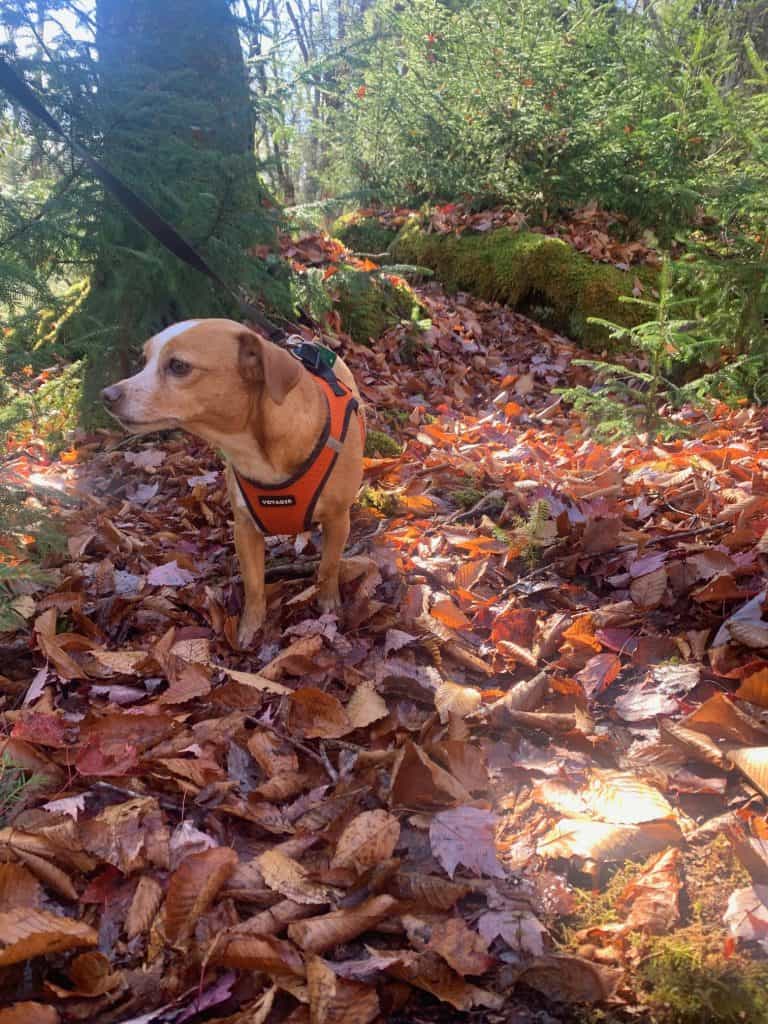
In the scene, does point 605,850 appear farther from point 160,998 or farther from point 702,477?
point 702,477

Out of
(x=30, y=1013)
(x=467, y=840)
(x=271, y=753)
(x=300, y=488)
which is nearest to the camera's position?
(x=30, y=1013)

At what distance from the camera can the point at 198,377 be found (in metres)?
2.66

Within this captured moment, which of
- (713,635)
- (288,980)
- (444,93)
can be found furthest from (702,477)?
(444,93)

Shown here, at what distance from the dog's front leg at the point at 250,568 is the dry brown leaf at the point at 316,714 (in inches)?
27.4

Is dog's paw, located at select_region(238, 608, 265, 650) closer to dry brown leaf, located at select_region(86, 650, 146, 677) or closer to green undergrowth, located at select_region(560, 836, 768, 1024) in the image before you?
dry brown leaf, located at select_region(86, 650, 146, 677)

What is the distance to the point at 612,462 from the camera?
423 centimetres

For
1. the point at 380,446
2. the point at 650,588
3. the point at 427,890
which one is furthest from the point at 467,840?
the point at 380,446

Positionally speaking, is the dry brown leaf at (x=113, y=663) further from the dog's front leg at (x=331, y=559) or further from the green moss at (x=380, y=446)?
the green moss at (x=380, y=446)

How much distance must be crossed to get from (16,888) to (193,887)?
39 centimetres

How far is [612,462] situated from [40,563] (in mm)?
3104

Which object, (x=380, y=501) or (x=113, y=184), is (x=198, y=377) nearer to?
(x=113, y=184)

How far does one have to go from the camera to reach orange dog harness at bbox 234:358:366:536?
9.34ft

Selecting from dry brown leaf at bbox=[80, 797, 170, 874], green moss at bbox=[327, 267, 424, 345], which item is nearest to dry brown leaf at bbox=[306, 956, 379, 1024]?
dry brown leaf at bbox=[80, 797, 170, 874]

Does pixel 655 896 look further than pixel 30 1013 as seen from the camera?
Yes
